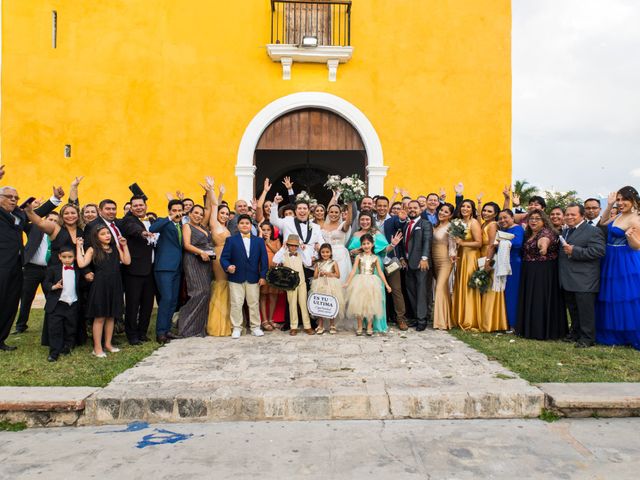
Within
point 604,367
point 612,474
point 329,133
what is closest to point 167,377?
point 612,474

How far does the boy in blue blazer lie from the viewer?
7277 millimetres

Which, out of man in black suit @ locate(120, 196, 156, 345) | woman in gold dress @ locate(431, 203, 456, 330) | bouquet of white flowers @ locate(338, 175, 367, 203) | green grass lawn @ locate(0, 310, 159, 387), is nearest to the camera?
green grass lawn @ locate(0, 310, 159, 387)

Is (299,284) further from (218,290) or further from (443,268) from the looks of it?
(443,268)

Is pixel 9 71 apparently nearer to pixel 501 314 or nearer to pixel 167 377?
pixel 167 377

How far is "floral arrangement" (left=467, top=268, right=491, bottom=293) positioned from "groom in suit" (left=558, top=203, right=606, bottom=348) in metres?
1.07

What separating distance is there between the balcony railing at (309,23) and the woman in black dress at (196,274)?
5.21 metres

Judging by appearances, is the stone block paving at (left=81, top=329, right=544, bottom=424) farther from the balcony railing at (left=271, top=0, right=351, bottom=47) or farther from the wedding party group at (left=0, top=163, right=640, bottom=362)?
the balcony railing at (left=271, top=0, right=351, bottom=47)

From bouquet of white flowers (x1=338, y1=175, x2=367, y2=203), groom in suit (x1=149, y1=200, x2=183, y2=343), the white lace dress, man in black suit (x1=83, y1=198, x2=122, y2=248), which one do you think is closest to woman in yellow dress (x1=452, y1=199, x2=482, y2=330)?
bouquet of white flowers (x1=338, y1=175, x2=367, y2=203)

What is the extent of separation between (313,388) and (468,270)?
400 centimetres

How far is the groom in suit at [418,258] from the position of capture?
7762mm

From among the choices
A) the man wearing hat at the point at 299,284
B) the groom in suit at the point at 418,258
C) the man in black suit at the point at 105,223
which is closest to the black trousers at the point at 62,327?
the man in black suit at the point at 105,223

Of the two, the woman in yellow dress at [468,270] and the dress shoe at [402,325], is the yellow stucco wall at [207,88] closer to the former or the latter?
the woman in yellow dress at [468,270]

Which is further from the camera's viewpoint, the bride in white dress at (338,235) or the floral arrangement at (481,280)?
the bride in white dress at (338,235)

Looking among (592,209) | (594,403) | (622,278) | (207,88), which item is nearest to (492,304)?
(622,278)
